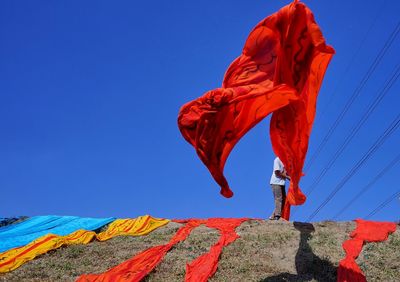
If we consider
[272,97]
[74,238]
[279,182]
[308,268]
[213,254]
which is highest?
[279,182]

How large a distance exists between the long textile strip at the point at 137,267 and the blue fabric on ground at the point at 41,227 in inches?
113

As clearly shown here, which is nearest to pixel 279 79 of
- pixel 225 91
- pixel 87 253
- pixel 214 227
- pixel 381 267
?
pixel 225 91

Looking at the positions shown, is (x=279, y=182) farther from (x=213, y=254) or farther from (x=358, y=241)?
(x=213, y=254)

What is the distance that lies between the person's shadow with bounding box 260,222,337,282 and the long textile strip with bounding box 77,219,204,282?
74.4 inches

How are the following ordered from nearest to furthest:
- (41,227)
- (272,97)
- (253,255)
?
(272,97)
(253,255)
(41,227)

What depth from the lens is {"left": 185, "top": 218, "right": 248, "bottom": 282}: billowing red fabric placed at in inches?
302

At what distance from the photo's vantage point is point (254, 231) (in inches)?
377

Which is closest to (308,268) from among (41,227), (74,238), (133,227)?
(133,227)

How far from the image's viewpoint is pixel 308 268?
7.86m

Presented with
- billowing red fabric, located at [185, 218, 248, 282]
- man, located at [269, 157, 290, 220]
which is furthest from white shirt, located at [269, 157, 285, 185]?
billowing red fabric, located at [185, 218, 248, 282]

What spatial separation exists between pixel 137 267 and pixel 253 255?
1943 mm

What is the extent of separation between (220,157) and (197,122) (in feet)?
1.83

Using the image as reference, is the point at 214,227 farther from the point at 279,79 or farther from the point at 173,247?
the point at 279,79

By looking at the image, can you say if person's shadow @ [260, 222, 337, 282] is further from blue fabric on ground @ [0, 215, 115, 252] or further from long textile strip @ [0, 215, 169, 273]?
blue fabric on ground @ [0, 215, 115, 252]
